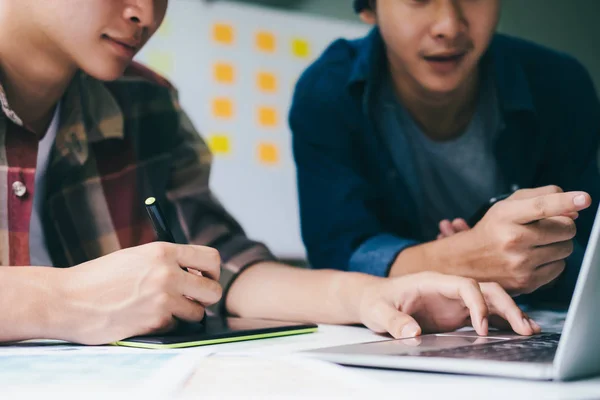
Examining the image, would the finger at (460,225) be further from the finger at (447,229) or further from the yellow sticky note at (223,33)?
the yellow sticky note at (223,33)

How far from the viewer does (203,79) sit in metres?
1.84

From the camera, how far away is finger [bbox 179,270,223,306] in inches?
26.9

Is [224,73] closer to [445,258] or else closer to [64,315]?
[445,258]

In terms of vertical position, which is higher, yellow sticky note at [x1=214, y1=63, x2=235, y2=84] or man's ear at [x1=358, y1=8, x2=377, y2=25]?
man's ear at [x1=358, y1=8, x2=377, y2=25]

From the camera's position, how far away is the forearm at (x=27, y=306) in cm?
65

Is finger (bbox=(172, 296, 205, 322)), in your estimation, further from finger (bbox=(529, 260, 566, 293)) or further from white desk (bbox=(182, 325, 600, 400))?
finger (bbox=(529, 260, 566, 293))

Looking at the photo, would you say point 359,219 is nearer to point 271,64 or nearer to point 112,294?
point 112,294

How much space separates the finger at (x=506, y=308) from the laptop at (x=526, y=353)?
97 mm

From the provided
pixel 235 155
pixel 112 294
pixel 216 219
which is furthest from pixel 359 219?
pixel 235 155

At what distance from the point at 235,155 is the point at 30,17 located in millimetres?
991

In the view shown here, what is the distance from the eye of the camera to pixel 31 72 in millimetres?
Result: 972

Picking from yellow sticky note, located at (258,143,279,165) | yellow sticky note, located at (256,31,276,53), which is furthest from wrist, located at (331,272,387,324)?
yellow sticky note, located at (256,31,276,53)

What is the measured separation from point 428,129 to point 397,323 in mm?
721

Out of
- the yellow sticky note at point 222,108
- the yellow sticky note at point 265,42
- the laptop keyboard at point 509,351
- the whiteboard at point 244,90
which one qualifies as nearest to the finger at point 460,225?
the laptop keyboard at point 509,351
